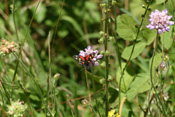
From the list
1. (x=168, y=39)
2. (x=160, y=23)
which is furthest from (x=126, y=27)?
(x=160, y=23)

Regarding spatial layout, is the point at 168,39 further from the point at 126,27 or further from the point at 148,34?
the point at 126,27

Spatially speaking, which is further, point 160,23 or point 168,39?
point 168,39

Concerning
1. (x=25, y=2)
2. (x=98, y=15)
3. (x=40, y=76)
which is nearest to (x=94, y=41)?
(x=98, y=15)

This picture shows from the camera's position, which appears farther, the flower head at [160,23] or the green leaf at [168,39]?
the green leaf at [168,39]

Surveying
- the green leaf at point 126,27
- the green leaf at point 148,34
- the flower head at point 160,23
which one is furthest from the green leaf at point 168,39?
the flower head at point 160,23

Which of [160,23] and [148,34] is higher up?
[148,34]

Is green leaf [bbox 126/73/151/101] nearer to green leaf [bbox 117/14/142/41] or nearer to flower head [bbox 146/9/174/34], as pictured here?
green leaf [bbox 117/14/142/41]

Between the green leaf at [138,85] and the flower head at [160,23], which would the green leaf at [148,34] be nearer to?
the green leaf at [138,85]

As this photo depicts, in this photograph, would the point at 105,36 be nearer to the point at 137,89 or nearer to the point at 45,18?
the point at 137,89
